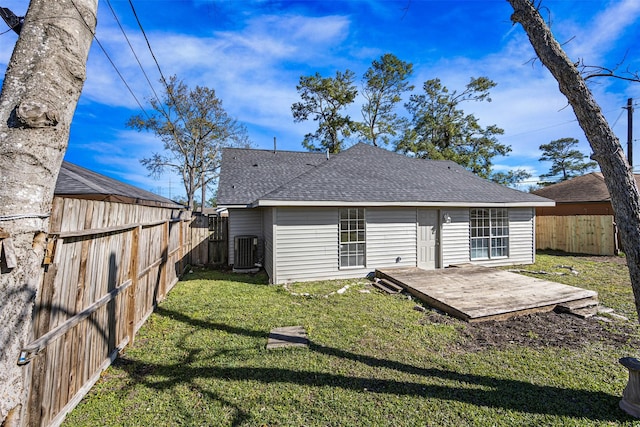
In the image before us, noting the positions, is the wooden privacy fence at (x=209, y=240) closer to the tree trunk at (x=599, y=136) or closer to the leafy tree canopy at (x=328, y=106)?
the tree trunk at (x=599, y=136)

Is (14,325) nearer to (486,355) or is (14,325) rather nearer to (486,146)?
(486,355)

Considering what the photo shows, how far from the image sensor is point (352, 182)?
31.2 feet

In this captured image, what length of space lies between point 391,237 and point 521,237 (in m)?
5.41

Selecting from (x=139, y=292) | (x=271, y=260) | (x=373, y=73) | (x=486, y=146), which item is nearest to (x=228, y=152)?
(x=271, y=260)

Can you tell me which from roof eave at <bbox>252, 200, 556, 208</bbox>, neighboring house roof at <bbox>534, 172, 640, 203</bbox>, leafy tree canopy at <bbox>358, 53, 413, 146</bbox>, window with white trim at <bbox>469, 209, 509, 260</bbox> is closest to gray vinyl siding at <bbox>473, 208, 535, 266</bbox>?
window with white trim at <bbox>469, 209, 509, 260</bbox>

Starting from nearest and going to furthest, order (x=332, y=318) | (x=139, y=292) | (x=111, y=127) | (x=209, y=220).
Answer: (x=139, y=292) < (x=332, y=318) < (x=209, y=220) < (x=111, y=127)

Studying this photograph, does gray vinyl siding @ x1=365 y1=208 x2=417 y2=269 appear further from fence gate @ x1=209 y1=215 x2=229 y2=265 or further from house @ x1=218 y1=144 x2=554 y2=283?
fence gate @ x1=209 y1=215 x2=229 y2=265

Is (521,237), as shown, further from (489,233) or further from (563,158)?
(563,158)

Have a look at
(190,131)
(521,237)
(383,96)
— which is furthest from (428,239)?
(190,131)

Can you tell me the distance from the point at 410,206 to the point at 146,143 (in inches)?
870

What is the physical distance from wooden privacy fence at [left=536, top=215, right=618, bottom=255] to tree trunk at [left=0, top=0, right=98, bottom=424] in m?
17.8

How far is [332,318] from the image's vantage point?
5.33m

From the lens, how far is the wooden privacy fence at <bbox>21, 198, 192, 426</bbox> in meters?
2.28

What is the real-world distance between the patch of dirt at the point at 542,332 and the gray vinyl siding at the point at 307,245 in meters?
3.50
